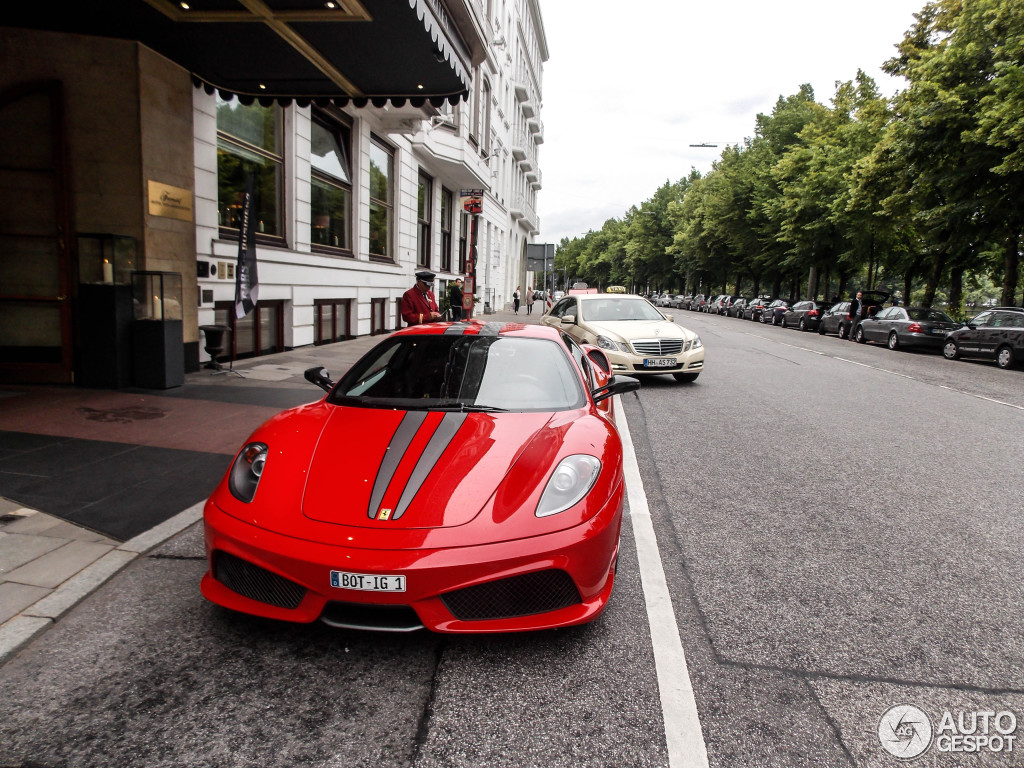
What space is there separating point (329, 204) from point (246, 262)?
525 cm

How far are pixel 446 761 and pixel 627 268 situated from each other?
9246 cm

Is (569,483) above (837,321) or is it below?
below

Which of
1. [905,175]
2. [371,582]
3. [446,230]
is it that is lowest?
[371,582]

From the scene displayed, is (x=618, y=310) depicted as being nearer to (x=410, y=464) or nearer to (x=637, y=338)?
(x=637, y=338)

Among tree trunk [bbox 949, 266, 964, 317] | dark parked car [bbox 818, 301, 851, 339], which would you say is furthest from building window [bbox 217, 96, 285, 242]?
tree trunk [bbox 949, 266, 964, 317]

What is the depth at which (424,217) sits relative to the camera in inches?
920

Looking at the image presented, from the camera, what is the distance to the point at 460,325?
478 cm

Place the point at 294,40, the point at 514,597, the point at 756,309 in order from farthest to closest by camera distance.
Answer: the point at 756,309 → the point at 294,40 → the point at 514,597

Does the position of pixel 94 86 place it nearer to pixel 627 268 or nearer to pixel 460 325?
pixel 460 325

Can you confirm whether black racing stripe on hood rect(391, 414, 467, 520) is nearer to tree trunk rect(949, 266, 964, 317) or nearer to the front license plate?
the front license plate

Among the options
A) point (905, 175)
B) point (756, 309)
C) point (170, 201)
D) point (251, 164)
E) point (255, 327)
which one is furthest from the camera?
point (756, 309)

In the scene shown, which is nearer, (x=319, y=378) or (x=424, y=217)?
(x=319, y=378)

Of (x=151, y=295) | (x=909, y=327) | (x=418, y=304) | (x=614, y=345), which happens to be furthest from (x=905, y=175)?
(x=151, y=295)

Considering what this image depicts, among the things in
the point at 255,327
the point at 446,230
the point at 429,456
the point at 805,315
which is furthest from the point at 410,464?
the point at 805,315
